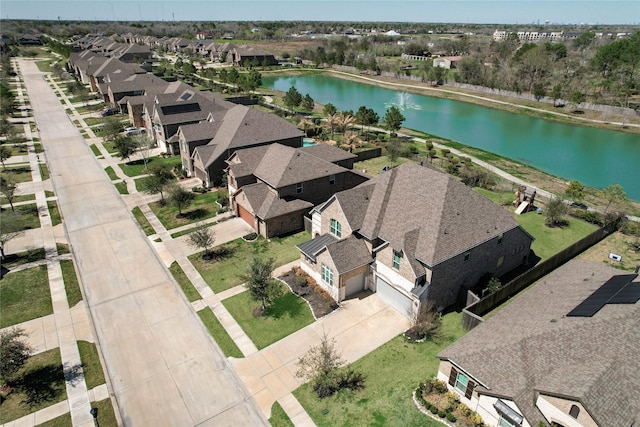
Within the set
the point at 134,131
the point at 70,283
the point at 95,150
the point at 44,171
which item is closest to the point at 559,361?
the point at 70,283

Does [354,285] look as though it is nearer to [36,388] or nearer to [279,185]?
[279,185]

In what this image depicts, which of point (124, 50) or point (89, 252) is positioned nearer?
point (89, 252)

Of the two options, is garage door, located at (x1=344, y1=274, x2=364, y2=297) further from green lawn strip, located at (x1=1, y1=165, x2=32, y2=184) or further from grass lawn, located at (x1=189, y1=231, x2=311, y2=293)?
green lawn strip, located at (x1=1, y1=165, x2=32, y2=184)

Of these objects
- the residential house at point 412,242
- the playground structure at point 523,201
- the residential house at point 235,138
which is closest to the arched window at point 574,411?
the residential house at point 412,242

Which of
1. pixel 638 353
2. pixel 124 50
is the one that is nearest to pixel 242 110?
pixel 638 353

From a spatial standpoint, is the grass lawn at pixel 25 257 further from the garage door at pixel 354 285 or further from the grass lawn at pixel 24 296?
the garage door at pixel 354 285

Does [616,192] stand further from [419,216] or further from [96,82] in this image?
[96,82]

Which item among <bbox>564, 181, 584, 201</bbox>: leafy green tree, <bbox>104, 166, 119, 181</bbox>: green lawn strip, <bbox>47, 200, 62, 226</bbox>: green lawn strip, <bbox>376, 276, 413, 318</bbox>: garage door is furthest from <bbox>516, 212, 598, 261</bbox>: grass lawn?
<bbox>104, 166, 119, 181</bbox>: green lawn strip
